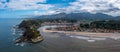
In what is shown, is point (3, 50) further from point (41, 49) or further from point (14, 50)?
point (41, 49)

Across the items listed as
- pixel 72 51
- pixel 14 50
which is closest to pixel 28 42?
pixel 14 50

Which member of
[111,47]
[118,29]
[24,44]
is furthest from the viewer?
[118,29]

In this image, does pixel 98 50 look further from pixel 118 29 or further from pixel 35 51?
pixel 118 29

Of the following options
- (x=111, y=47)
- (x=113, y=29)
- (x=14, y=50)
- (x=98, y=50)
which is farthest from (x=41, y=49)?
(x=113, y=29)

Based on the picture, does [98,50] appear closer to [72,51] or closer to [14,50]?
[72,51]

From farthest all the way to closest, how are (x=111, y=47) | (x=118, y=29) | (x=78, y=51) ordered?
(x=118, y=29)
(x=111, y=47)
(x=78, y=51)

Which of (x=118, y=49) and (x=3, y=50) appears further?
(x=3, y=50)

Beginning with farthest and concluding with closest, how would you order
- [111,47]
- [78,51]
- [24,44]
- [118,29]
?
[118,29], [24,44], [111,47], [78,51]

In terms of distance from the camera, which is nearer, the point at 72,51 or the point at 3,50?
the point at 72,51

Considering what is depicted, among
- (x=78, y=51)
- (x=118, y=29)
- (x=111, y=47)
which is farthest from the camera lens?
(x=118, y=29)
